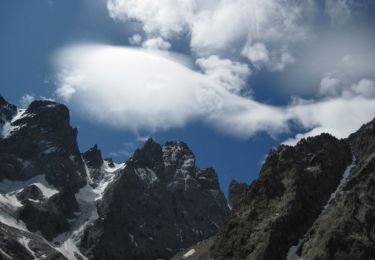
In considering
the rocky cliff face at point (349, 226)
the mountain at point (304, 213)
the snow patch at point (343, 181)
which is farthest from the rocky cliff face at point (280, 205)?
the rocky cliff face at point (349, 226)

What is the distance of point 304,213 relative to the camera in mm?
163000

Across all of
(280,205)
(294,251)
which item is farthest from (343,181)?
(294,251)

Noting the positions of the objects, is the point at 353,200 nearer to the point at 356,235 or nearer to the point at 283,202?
the point at 356,235

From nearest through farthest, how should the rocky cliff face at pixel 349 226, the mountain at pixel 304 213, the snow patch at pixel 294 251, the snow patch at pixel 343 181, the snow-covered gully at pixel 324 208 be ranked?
1. the rocky cliff face at pixel 349 226
2. the mountain at pixel 304 213
3. the snow patch at pixel 294 251
4. the snow-covered gully at pixel 324 208
5. the snow patch at pixel 343 181

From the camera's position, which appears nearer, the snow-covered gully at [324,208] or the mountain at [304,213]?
the mountain at [304,213]

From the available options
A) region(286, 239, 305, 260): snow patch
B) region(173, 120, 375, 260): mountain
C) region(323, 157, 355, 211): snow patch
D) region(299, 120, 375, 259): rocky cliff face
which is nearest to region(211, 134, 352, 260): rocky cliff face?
region(173, 120, 375, 260): mountain

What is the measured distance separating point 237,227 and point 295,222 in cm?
1836

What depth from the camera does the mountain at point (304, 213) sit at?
139375 mm

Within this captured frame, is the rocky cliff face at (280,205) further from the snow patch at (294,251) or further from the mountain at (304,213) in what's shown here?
the snow patch at (294,251)

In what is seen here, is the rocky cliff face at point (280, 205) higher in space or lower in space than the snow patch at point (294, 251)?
higher

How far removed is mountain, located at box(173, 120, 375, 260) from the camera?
457 ft

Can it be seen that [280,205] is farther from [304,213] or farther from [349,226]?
[349,226]

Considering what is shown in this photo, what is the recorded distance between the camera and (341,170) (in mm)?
193625

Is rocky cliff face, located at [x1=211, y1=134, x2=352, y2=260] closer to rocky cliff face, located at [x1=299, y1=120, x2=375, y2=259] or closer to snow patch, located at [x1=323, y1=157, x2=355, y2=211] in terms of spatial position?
snow patch, located at [x1=323, y1=157, x2=355, y2=211]
